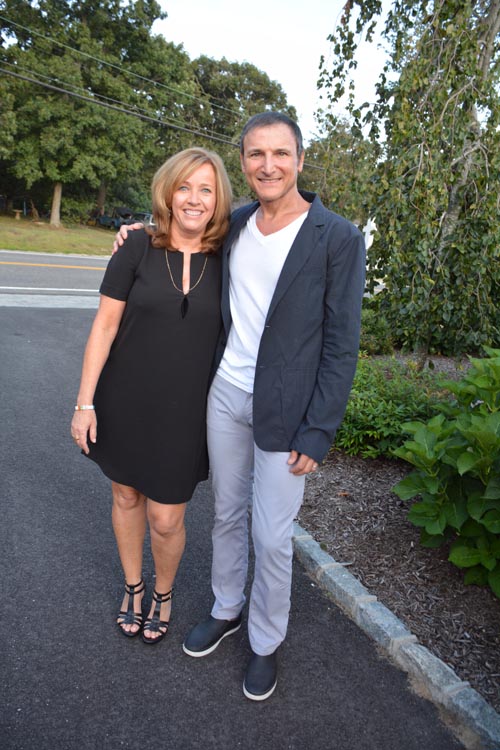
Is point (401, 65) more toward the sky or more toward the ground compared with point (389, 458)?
more toward the sky

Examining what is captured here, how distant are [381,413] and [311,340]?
2.37 m

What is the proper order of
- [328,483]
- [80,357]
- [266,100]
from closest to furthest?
[328,483] < [80,357] < [266,100]

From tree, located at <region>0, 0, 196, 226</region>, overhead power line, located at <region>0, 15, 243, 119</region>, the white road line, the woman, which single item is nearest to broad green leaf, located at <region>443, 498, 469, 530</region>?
the woman

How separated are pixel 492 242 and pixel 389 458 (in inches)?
68.6

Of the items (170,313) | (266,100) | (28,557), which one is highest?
(266,100)

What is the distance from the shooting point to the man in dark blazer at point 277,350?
81.4 inches

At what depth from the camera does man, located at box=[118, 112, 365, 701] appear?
2.07 metres

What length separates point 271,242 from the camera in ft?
7.14

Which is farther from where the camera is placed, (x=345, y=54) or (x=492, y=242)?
(x=345, y=54)

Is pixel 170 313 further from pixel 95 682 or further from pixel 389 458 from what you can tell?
pixel 389 458

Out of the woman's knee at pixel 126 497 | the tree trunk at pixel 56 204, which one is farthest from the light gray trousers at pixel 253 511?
the tree trunk at pixel 56 204

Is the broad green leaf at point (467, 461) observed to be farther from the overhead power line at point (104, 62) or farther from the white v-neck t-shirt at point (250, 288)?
the overhead power line at point (104, 62)

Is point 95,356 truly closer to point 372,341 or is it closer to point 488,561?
point 488,561

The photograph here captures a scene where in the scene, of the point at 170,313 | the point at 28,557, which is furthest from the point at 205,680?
the point at 170,313
